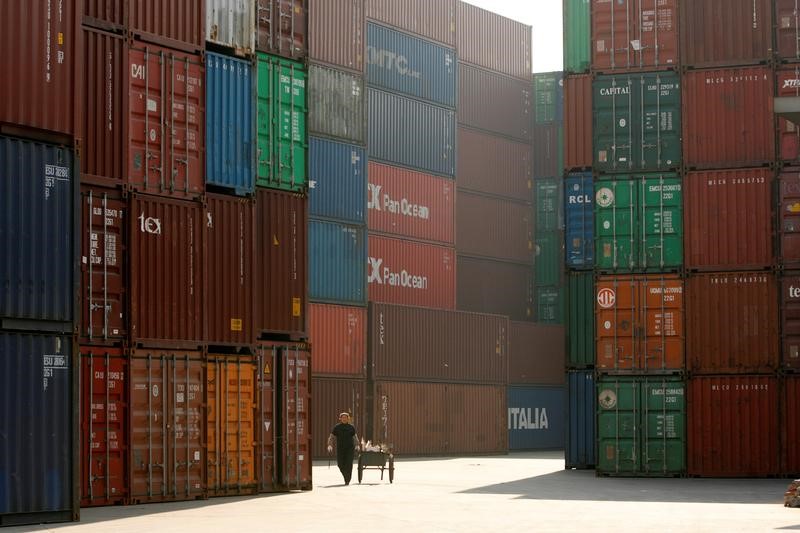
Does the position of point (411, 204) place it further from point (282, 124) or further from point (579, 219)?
point (282, 124)

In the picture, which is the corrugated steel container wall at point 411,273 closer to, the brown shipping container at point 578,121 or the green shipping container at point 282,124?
the brown shipping container at point 578,121

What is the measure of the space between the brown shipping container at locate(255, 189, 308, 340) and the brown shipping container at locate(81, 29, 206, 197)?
8.64ft

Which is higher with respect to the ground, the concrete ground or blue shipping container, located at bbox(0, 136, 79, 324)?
blue shipping container, located at bbox(0, 136, 79, 324)

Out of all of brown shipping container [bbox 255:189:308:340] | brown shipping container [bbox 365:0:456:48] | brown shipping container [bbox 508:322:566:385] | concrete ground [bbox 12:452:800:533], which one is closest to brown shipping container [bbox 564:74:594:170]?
concrete ground [bbox 12:452:800:533]

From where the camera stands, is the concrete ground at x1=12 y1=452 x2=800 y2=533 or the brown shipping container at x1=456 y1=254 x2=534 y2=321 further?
the brown shipping container at x1=456 y1=254 x2=534 y2=321

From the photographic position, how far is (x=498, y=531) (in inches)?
805

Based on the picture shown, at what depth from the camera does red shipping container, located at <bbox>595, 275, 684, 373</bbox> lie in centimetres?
3622

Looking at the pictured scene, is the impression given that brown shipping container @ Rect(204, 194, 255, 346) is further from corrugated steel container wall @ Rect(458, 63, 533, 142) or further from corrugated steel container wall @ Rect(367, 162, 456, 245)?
corrugated steel container wall @ Rect(458, 63, 533, 142)

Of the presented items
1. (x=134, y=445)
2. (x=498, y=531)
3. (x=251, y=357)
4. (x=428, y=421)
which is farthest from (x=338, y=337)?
(x=498, y=531)

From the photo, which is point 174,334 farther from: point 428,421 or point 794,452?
point 428,421

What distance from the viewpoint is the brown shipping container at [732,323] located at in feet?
117

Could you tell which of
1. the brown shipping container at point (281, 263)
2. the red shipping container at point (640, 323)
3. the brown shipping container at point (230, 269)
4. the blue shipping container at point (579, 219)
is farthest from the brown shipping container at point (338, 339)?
the brown shipping container at point (230, 269)

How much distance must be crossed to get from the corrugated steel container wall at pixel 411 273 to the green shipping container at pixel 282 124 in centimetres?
2144

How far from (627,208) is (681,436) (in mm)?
5819
